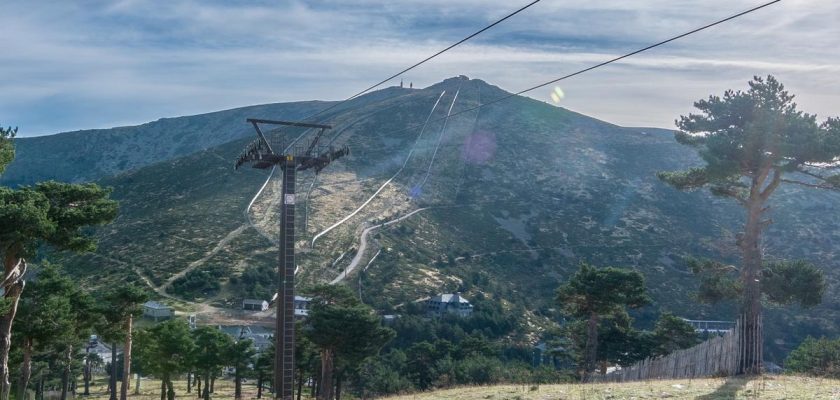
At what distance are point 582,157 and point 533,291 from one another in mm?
72192

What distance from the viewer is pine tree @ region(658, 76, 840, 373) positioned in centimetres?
2112

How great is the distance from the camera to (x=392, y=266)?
82.2 m

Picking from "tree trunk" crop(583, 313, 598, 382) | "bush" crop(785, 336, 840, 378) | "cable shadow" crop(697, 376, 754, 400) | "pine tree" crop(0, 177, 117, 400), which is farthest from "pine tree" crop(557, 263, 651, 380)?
"pine tree" crop(0, 177, 117, 400)

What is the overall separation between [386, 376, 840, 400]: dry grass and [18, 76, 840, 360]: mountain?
39.9 meters

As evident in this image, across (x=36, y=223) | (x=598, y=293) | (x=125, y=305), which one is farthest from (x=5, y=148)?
(x=598, y=293)

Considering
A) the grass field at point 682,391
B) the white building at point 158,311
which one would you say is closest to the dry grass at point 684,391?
the grass field at point 682,391

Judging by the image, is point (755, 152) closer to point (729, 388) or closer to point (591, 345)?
point (729, 388)

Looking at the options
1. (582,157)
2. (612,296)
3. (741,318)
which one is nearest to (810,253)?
(582,157)

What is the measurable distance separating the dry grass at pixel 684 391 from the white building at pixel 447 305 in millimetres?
53907

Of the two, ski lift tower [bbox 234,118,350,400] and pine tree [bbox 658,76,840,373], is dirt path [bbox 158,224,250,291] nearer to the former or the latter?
ski lift tower [bbox 234,118,350,400]

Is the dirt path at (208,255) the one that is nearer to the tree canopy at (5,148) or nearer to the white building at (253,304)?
the white building at (253,304)

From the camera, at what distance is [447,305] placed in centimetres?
7431

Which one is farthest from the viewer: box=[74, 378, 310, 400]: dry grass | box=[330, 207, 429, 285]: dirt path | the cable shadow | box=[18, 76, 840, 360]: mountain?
box=[18, 76, 840, 360]: mountain

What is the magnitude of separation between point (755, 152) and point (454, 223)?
273 feet
